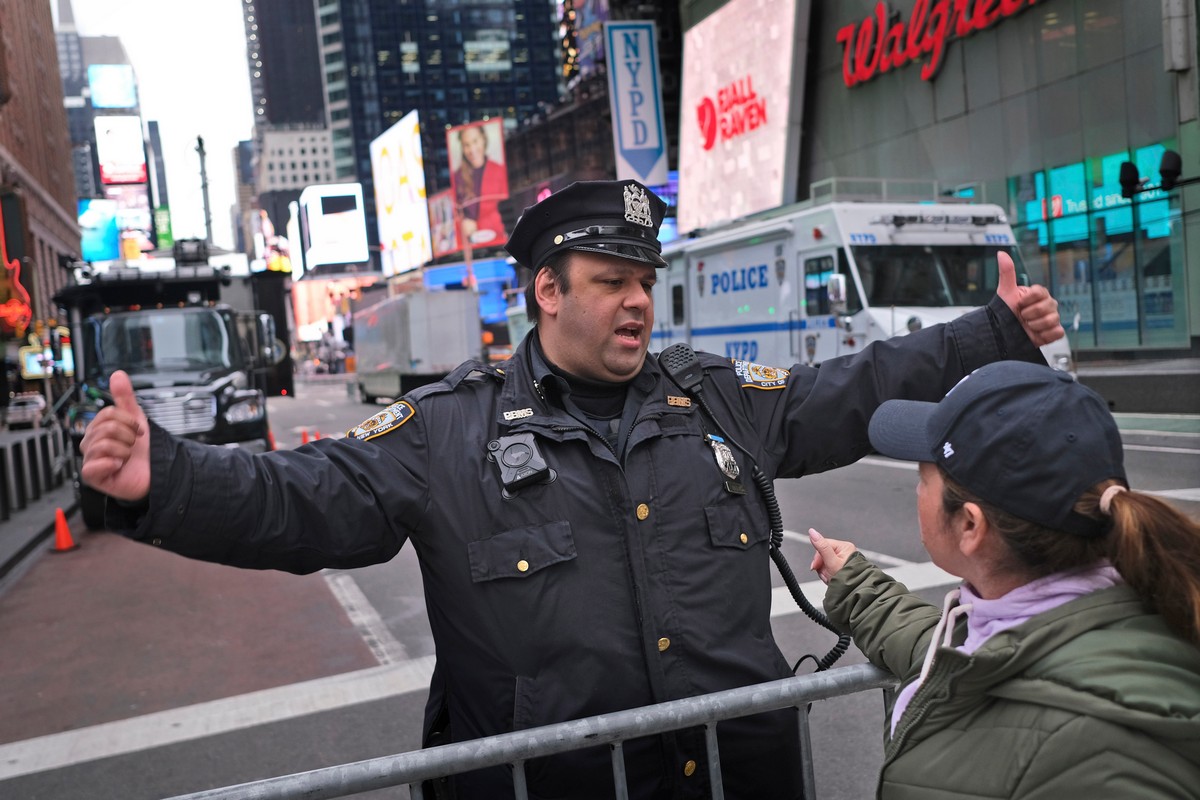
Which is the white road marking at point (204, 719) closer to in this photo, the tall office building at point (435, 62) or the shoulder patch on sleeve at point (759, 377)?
the shoulder patch on sleeve at point (759, 377)

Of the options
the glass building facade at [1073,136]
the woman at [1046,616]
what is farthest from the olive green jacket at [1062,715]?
the glass building facade at [1073,136]

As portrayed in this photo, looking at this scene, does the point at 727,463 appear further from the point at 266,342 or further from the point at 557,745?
the point at 266,342

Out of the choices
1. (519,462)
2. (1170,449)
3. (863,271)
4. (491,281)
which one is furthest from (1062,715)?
(491,281)

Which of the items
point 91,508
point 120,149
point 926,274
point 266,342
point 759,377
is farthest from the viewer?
point 120,149

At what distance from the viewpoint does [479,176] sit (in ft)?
257

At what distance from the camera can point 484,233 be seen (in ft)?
262

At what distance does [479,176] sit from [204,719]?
75.6 meters

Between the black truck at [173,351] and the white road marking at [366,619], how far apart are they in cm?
421

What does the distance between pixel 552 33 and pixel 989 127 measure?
541ft

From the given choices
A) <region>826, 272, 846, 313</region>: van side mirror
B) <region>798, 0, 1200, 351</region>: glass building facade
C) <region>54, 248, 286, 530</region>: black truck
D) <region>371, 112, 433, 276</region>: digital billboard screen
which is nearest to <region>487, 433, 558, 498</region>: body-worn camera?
<region>54, 248, 286, 530</region>: black truck

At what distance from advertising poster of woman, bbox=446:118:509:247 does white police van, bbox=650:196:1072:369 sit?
207ft

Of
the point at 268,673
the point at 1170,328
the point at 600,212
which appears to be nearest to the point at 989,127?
the point at 1170,328

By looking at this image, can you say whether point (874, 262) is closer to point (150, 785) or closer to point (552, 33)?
point (150, 785)

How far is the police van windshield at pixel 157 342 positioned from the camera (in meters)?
12.8
